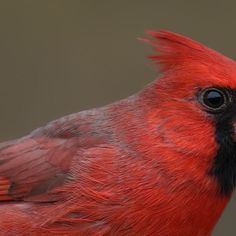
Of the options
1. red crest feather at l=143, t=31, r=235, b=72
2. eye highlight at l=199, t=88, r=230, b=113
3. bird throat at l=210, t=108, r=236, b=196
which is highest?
red crest feather at l=143, t=31, r=235, b=72

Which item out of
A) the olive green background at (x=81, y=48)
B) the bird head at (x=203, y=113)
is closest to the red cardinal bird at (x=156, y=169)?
the bird head at (x=203, y=113)

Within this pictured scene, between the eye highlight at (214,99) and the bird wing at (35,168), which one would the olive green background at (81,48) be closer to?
the bird wing at (35,168)

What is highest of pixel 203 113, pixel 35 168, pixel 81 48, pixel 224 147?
pixel 81 48

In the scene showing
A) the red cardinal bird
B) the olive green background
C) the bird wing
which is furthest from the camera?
the olive green background

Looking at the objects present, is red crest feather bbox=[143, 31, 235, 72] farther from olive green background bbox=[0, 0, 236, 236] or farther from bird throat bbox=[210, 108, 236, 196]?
olive green background bbox=[0, 0, 236, 236]

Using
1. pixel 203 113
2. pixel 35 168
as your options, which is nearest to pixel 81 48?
pixel 35 168

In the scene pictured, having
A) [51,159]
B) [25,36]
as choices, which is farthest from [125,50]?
[51,159]

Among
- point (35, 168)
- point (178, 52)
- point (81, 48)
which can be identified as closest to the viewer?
point (178, 52)

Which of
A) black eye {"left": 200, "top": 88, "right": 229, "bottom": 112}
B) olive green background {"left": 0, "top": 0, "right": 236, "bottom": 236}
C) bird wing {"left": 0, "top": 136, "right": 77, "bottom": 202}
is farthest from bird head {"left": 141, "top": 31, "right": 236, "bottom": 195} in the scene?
olive green background {"left": 0, "top": 0, "right": 236, "bottom": 236}

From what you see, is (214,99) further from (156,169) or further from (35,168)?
(35,168)
